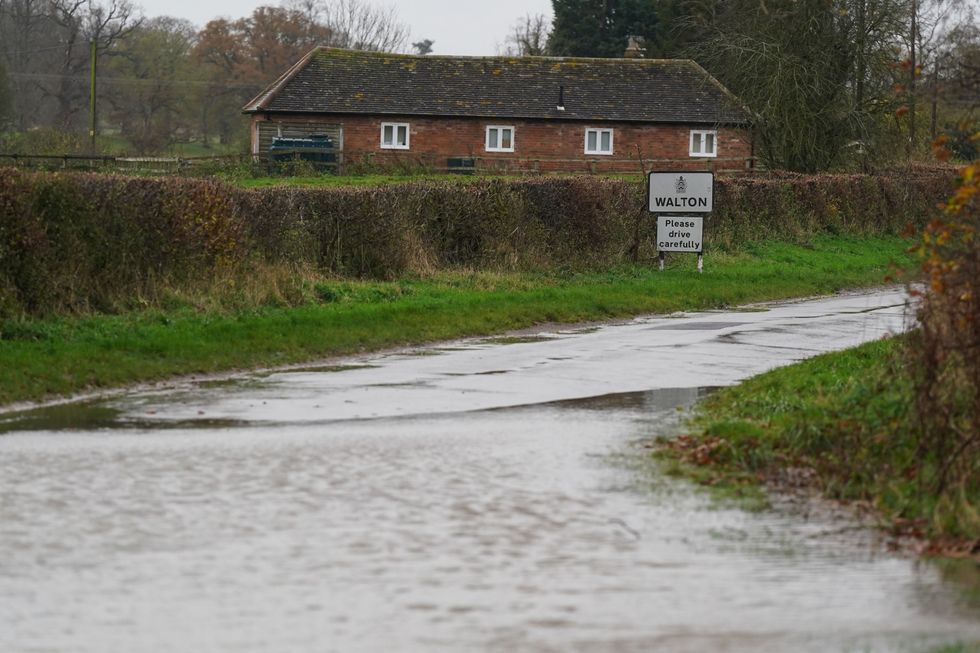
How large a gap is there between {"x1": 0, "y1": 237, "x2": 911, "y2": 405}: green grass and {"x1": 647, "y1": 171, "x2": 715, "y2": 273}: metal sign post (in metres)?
0.64

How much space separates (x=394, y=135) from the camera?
225 feet

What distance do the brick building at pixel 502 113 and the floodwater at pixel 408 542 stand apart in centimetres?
5243

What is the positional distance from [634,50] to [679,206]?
54.5 meters

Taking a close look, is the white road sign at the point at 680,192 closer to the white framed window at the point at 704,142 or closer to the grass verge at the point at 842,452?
the grass verge at the point at 842,452

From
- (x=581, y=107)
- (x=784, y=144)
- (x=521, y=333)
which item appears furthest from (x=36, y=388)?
(x=581, y=107)

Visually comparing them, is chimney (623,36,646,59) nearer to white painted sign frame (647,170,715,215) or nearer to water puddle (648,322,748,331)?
white painted sign frame (647,170,715,215)

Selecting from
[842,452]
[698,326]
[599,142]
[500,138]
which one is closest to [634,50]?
[599,142]

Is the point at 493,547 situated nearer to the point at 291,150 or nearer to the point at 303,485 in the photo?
the point at 303,485

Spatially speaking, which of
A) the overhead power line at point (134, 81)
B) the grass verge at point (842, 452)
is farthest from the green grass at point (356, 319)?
the overhead power line at point (134, 81)

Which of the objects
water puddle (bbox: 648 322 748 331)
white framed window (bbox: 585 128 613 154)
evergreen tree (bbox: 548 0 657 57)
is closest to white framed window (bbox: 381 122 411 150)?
white framed window (bbox: 585 128 613 154)

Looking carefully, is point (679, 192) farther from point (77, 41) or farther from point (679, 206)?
point (77, 41)

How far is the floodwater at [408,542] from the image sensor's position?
7578 mm

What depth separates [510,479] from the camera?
1149 cm

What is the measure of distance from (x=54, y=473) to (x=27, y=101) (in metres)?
100
